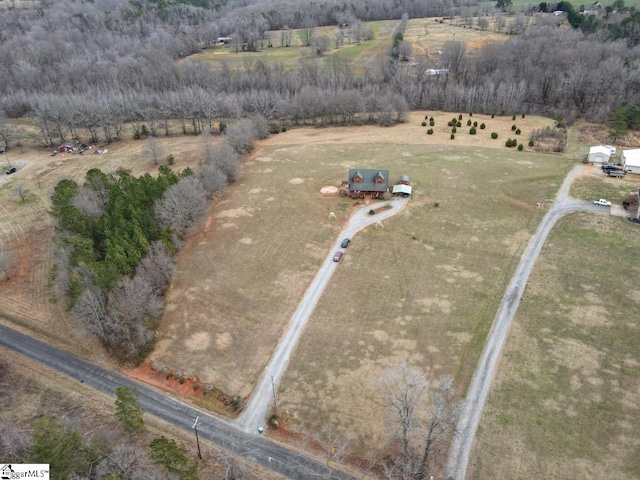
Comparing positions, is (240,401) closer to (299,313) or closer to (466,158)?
(299,313)

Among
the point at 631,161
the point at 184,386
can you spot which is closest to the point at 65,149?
the point at 184,386

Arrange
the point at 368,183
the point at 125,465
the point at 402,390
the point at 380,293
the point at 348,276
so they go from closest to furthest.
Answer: the point at 125,465, the point at 402,390, the point at 380,293, the point at 348,276, the point at 368,183

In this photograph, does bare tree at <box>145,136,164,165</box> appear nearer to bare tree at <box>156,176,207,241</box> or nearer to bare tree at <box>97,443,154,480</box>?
bare tree at <box>156,176,207,241</box>

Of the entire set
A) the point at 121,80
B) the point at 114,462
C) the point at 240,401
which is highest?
the point at 121,80

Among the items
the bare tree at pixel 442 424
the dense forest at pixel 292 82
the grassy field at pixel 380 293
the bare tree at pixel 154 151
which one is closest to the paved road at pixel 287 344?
the grassy field at pixel 380 293

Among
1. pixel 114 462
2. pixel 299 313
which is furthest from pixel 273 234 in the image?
pixel 114 462

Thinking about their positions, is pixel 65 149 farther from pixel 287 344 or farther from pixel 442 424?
pixel 442 424
